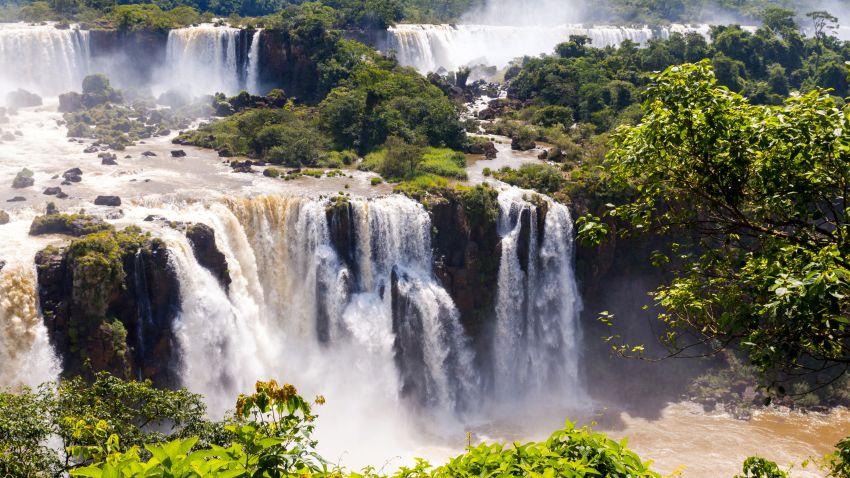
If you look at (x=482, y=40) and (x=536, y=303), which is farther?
(x=482, y=40)

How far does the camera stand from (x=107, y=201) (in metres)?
28.0

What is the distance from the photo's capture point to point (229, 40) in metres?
52.1

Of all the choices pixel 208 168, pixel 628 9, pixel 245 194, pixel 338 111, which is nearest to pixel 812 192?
pixel 245 194

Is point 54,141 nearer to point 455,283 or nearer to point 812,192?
point 455,283

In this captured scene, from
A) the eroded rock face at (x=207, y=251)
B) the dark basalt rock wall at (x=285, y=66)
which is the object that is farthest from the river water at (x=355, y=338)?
the dark basalt rock wall at (x=285, y=66)

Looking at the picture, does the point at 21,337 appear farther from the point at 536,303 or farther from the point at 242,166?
the point at 536,303

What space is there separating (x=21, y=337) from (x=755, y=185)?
67.9 ft

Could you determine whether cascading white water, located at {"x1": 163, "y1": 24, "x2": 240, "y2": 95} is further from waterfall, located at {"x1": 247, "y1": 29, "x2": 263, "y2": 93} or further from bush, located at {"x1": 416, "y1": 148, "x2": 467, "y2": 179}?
bush, located at {"x1": 416, "y1": 148, "x2": 467, "y2": 179}

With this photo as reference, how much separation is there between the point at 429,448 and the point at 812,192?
2020 cm

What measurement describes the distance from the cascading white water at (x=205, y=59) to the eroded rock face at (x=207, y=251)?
98.4 feet

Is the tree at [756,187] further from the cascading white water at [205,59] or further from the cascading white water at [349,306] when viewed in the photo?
the cascading white water at [205,59]

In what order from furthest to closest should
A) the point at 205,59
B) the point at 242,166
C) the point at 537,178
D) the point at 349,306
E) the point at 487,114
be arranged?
the point at 205,59 → the point at 487,114 → the point at 242,166 → the point at 537,178 → the point at 349,306

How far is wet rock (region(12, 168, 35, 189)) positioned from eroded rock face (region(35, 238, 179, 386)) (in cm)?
983

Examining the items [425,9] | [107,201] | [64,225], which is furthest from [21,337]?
[425,9]
